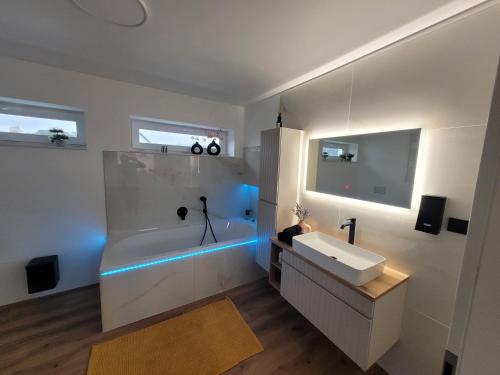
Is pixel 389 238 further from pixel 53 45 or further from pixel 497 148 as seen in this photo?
pixel 53 45

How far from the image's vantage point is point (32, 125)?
2012 mm

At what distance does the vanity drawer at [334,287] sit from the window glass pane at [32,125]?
264 centimetres

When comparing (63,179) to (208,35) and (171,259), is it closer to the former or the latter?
(171,259)

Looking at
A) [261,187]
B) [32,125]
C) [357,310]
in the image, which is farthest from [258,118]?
[32,125]

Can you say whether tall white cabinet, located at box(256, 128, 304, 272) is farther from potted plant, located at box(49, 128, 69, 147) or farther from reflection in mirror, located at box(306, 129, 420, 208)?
potted plant, located at box(49, 128, 69, 147)

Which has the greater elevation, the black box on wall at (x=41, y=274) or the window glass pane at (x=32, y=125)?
the window glass pane at (x=32, y=125)

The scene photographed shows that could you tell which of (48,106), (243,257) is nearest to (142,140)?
(48,106)

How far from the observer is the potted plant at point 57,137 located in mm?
2025

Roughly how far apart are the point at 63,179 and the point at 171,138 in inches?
48.8

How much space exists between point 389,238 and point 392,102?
965 millimetres

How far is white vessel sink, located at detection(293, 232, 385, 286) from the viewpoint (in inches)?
49.9

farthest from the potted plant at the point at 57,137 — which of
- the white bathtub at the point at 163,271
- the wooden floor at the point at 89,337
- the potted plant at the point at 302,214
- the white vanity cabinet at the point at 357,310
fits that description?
the white vanity cabinet at the point at 357,310

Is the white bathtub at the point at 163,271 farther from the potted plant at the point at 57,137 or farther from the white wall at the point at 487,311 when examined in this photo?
the white wall at the point at 487,311

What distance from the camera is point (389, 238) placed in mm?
1432
